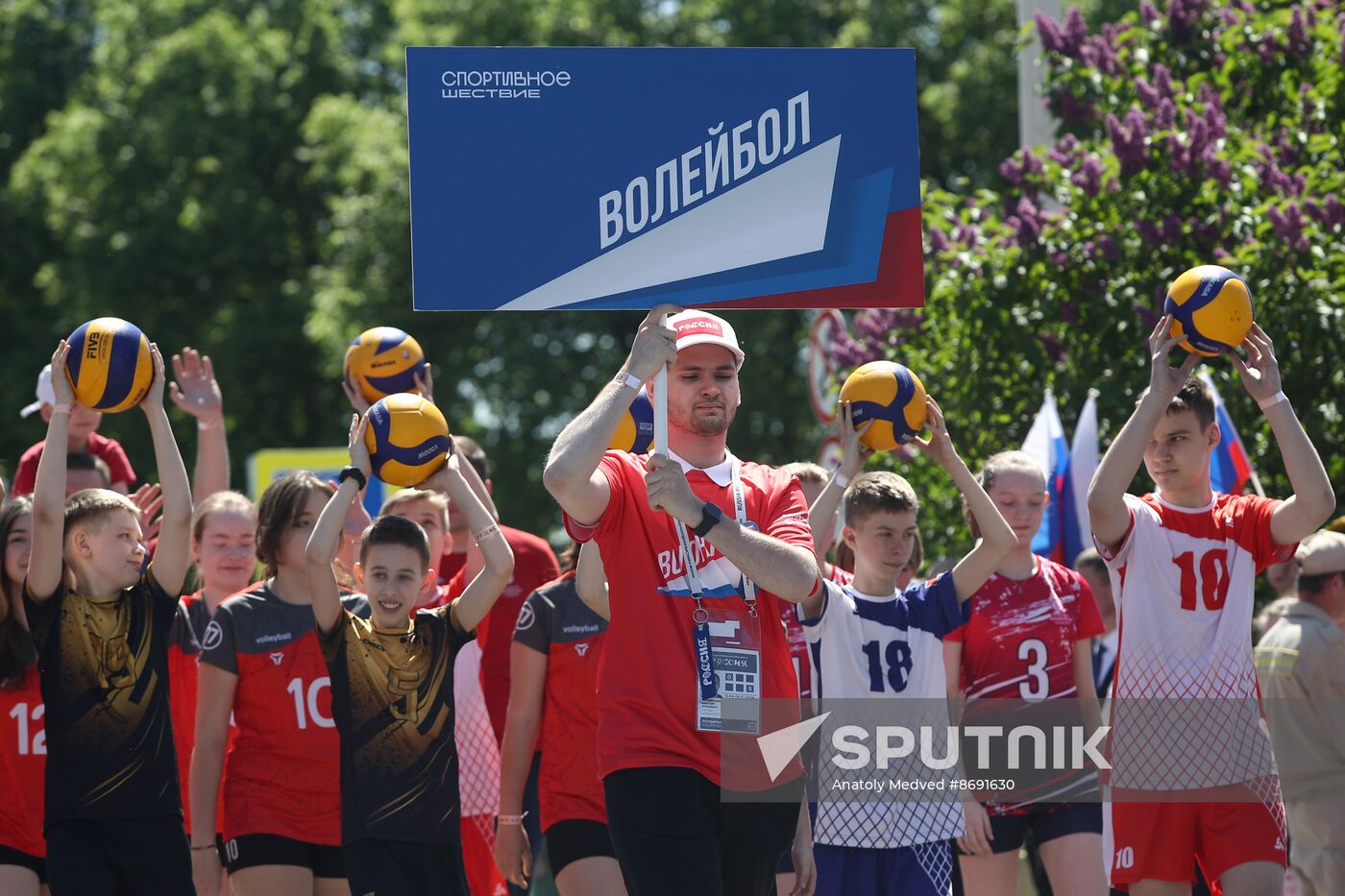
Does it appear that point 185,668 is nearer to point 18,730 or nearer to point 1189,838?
point 18,730

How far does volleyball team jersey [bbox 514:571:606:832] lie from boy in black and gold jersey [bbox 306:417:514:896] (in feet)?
2.34

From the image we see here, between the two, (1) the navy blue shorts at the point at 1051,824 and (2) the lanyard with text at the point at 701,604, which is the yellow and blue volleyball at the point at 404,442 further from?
(1) the navy blue shorts at the point at 1051,824

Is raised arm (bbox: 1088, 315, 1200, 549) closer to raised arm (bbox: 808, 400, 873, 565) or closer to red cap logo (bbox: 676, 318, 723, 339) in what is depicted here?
raised arm (bbox: 808, 400, 873, 565)

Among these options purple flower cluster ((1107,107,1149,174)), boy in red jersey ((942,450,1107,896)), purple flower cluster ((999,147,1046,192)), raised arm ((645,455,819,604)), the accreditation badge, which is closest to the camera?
raised arm ((645,455,819,604))

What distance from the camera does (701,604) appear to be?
516cm

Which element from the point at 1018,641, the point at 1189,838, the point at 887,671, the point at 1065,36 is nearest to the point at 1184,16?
the point at 1065,36

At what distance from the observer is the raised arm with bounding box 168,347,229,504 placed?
7812 mm

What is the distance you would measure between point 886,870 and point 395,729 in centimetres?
193

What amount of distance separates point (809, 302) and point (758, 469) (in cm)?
58

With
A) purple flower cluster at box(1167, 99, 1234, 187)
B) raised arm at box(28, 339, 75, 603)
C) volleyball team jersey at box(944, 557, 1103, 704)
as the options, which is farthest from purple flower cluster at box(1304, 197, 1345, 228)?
raised arm at box(28, 339, 75, 603)

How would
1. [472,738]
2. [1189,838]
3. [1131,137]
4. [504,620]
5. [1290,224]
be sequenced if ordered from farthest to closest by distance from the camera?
[1131,137] < [1290,224] < [504,620] < [472,738] < [1189,838]

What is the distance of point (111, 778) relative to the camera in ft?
20.7

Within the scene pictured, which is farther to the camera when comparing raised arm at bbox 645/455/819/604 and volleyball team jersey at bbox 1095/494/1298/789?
volleyball team jersey at bbox 1095/494/1298/789

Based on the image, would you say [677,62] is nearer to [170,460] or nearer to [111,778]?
[170,460]
